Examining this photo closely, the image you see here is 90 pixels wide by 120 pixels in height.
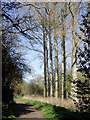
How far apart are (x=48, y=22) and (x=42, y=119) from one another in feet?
16.9

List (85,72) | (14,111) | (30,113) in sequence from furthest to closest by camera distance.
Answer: (30,113)
(14,111)
(85,72)

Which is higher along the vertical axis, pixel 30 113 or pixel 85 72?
pixel 85 72

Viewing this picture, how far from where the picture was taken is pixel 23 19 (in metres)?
8.38

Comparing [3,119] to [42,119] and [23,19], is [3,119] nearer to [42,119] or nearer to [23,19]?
[42,119]

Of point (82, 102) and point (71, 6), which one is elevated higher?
point (71, 6)

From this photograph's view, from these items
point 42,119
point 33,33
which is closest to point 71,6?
point 33,33

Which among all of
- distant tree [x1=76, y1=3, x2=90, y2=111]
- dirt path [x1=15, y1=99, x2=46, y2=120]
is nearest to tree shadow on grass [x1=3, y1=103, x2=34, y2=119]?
dirt path [x1=15, y1=99, x2=46, y2=120]

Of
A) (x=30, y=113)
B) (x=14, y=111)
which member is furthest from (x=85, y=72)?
(x=30, y=113)

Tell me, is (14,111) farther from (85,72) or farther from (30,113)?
(85,72)

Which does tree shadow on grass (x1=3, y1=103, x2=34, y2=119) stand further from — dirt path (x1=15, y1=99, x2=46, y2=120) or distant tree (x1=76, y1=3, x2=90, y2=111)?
distant tree (x1=76, y1=3, x2=90, y2=111)

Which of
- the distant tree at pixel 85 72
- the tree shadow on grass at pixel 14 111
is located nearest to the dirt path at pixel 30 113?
the tree shadow on grass at pixel 14 111

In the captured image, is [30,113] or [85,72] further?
[30,113]

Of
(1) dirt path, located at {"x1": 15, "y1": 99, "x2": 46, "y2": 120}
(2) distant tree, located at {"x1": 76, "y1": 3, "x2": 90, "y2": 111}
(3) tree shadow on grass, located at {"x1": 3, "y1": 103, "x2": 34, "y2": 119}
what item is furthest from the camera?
(1) dirt path, located at {"x1": 15, "y1": 99, "x2": 46, "y2": 120}

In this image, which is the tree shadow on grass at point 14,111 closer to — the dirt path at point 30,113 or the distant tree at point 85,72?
the dirt path at point 30,113
